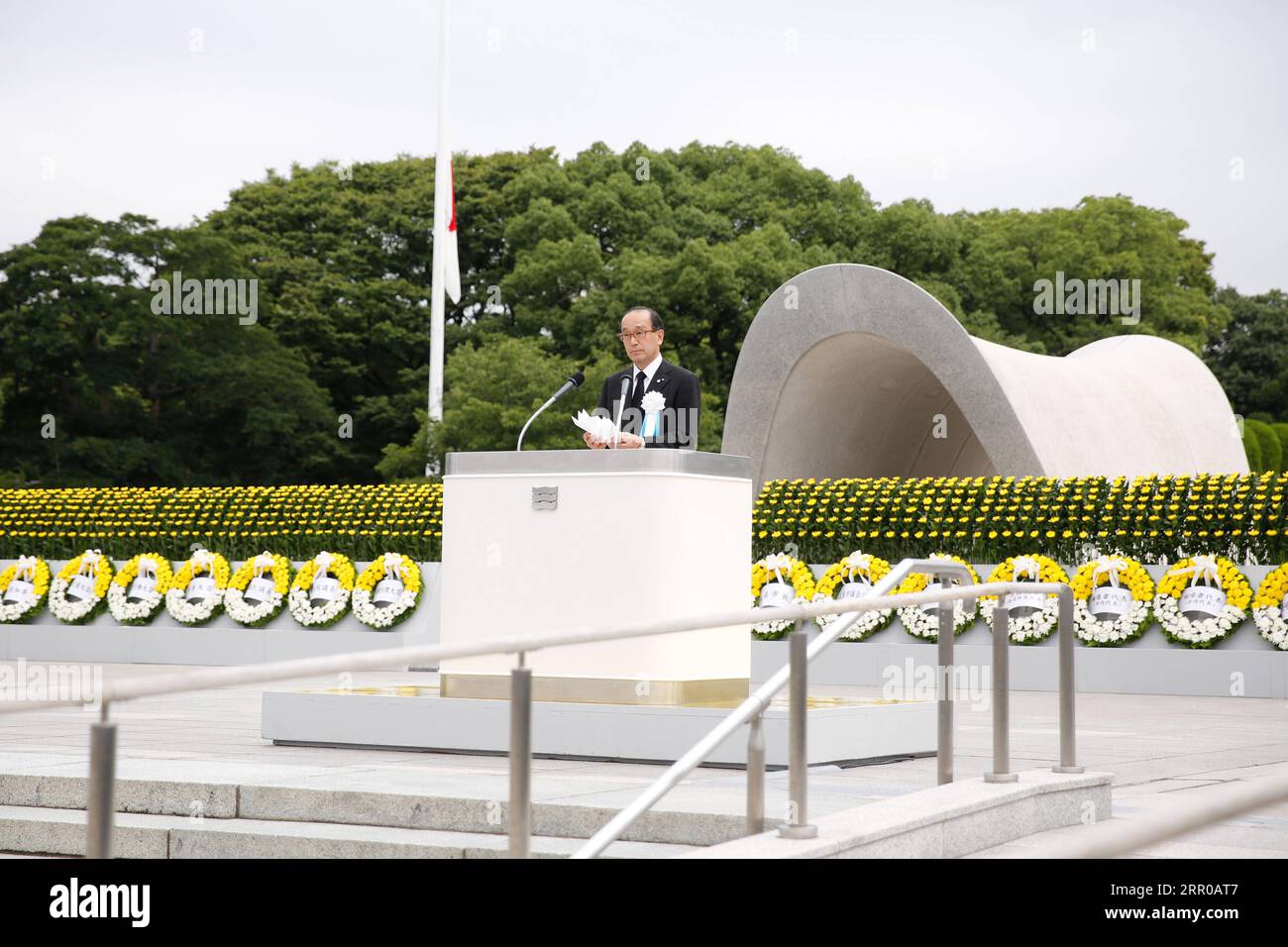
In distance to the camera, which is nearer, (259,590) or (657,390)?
(657,390)

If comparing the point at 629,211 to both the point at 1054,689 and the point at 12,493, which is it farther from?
the point at 1054,689

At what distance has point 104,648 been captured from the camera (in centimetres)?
1758

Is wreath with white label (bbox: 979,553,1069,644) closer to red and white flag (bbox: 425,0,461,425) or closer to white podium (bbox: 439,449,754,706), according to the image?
white podium (bbox: 439,449,754,706)

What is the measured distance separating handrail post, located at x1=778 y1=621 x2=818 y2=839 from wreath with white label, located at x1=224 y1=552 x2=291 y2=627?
13042mm

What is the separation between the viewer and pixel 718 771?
256 inches

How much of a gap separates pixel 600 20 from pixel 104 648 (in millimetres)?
25625

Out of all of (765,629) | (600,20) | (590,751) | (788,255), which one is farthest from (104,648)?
(600,20)

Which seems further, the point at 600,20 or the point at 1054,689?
the point at 600,20

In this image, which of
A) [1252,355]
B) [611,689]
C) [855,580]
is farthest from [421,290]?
[611,689]

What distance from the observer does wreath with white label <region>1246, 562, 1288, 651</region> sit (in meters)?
12.9

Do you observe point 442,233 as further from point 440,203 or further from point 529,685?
point 529,685

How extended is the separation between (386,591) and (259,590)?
1.63m

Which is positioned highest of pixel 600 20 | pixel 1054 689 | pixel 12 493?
pixel 600 20

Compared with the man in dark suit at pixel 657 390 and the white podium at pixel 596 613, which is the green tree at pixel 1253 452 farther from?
the man in dark suit at pixel 657 390
